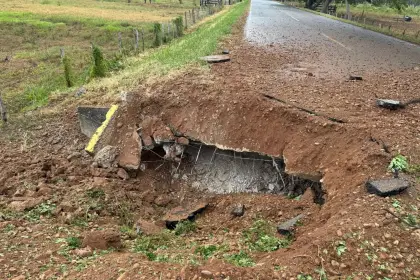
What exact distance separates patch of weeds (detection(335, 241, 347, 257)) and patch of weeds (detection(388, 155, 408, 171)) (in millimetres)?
1596

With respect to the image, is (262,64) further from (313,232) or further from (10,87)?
(10,87)

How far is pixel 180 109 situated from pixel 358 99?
11.2 ft

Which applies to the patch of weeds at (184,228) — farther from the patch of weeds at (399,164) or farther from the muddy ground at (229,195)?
the patch of weeds at (399,164)

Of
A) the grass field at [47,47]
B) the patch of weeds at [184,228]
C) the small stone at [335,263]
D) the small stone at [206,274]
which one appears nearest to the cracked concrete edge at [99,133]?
the patch of weeds at [184,228]

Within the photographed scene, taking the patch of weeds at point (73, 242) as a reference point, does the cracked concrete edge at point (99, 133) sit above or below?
above

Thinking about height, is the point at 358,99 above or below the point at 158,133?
above

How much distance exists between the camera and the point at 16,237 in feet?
16.2

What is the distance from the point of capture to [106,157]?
285 inches

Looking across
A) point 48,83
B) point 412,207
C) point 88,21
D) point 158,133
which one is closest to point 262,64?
point 158,133

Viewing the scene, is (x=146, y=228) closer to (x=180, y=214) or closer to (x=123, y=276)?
(x=180, y=214)

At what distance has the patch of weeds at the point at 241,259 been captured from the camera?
13.4ft

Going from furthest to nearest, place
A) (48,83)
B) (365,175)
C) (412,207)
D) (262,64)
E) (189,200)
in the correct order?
(48,83), (262,64), (189,200), (365,175), (412,207)

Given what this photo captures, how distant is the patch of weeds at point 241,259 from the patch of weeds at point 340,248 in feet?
2.85

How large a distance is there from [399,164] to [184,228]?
3.04 m
